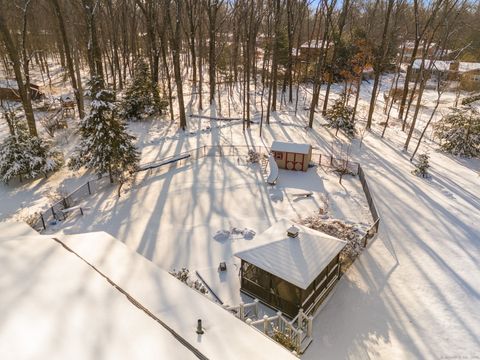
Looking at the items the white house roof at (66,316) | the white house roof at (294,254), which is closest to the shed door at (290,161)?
the white house roof at (294,254)

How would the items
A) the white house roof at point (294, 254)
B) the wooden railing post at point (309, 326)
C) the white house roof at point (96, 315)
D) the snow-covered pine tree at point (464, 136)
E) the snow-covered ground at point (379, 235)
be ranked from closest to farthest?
the white house roof at point (96, 315) < the wooden railing post at point (309, 326) < the snow-covered ground at point (379, 235) < the white house roof at point (294, 254) < the snow-covered pine tree at point (464, 136)

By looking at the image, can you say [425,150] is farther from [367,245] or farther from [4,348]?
[4,348]

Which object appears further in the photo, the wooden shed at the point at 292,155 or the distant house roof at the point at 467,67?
the distant house roof at the point at 467,67

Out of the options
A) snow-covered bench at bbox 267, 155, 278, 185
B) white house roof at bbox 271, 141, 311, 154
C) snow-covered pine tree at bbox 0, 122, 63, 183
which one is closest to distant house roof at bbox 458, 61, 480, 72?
white house roof at bbox 271, 141, 311, 154

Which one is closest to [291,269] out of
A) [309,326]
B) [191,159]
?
[309,326]

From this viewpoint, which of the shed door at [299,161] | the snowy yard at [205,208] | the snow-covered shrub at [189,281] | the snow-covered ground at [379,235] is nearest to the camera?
the snow-covered ground at [379,235]

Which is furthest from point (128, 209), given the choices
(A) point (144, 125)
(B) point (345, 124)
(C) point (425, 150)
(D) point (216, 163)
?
(C) point (425, 150)

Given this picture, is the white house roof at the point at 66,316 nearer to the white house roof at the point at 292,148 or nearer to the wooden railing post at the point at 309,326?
the wooden railing post at the point at 309,326
